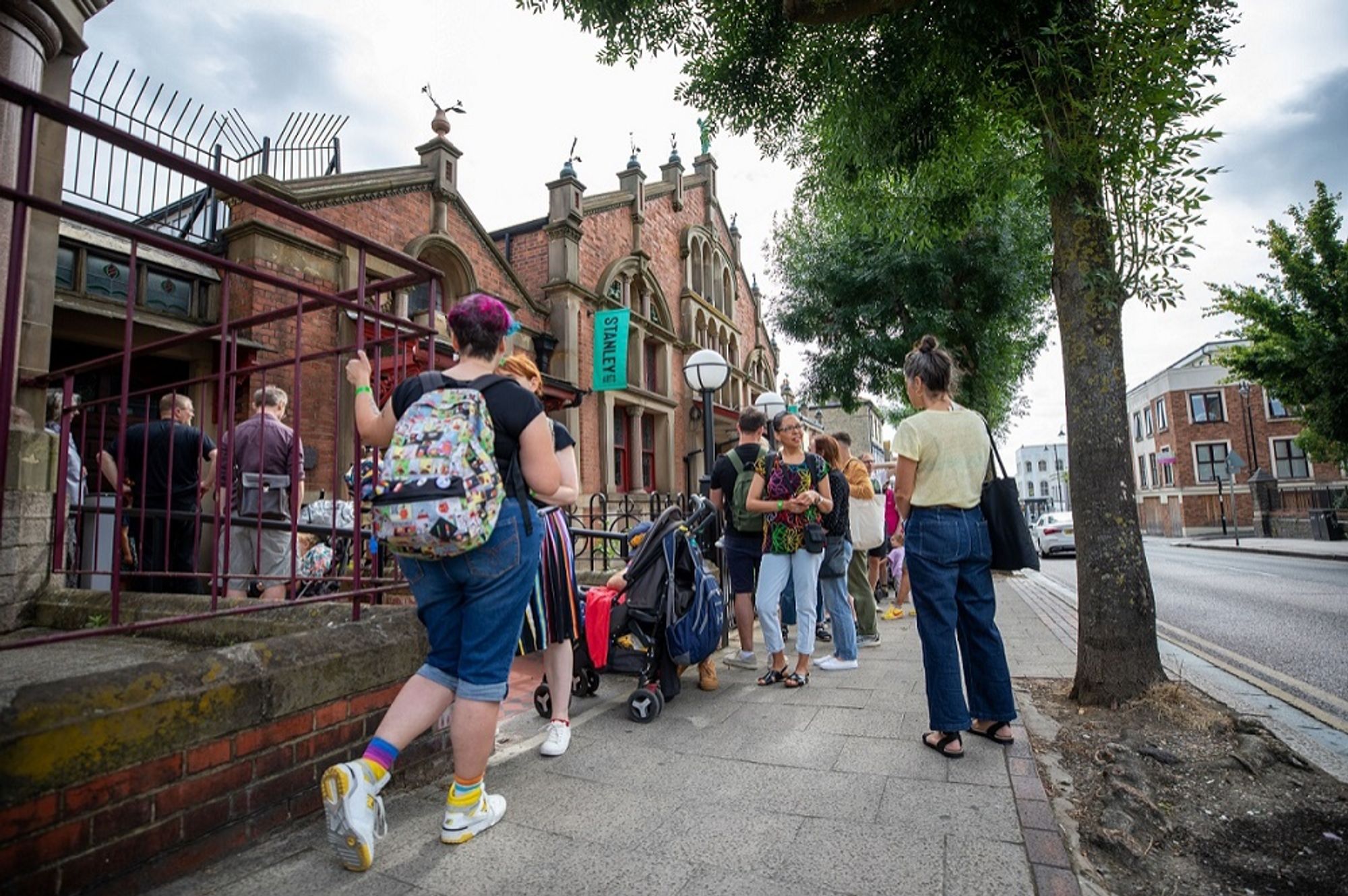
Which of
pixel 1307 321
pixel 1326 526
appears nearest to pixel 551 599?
pixel 1307 321

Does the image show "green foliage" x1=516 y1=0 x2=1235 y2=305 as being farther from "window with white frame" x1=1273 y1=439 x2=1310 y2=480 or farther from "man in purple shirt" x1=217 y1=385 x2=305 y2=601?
"window with white frame" x1=1273 y1=439 x2=1310 y2=480

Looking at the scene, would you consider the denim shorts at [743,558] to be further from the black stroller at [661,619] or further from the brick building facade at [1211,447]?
the brick building facade at [1211,447]

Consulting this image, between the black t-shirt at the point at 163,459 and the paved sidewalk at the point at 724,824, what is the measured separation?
311cm

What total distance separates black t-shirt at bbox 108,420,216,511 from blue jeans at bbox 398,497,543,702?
3.27 metres

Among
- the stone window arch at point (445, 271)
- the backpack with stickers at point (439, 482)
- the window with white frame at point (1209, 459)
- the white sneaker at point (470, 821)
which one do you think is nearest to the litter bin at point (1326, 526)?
the window with white frame at point (1209, 459)

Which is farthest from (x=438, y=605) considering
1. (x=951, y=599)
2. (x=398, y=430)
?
(x=951, y=599)

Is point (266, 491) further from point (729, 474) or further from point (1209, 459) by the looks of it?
→ point (1209, 459)

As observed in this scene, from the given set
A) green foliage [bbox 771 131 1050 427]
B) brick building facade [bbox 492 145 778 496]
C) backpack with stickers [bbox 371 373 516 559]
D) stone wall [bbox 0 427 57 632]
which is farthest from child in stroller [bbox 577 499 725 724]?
brick building facade [bbox 492 145 778 496]

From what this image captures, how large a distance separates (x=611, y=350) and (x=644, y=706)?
11361 mm

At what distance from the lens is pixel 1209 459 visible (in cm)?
3866

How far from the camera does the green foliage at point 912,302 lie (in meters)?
13.6

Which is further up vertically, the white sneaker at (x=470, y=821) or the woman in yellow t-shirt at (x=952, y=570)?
the woman in yellow t-shirt at (x=952, y=570)

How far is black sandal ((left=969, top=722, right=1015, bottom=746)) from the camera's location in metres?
3.16

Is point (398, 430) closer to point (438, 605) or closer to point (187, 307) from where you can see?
point (438, 605)
